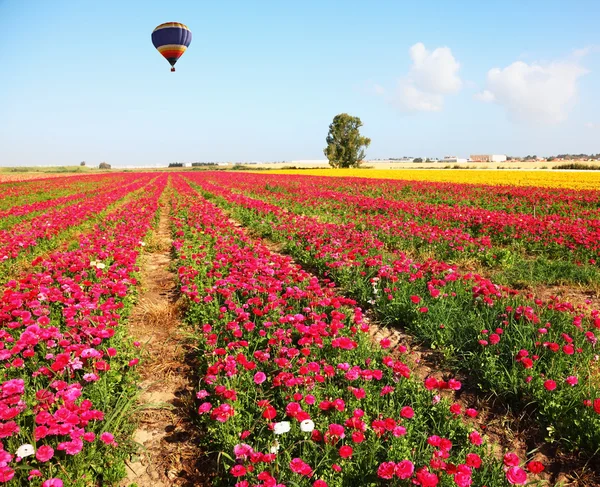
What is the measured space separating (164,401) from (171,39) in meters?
35.8

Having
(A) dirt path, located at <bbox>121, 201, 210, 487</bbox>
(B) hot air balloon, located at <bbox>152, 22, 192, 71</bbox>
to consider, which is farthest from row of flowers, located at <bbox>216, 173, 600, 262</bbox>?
(B) hot air balloon, located at <bbox>152, 22, 192, 71</bbox>

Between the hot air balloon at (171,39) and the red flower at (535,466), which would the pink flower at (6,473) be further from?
the hot air balloon at (171,39)

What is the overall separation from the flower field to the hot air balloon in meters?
29.8

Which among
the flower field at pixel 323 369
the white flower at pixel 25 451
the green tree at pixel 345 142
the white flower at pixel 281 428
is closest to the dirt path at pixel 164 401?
the flower field at pixel 323 369

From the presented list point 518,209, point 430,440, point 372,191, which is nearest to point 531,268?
point 430,440

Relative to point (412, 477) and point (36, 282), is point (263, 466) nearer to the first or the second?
point (412, 477)

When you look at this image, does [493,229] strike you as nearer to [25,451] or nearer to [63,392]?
[63,392]

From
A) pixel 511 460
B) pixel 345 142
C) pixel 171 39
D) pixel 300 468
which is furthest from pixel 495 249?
pixel 345 142

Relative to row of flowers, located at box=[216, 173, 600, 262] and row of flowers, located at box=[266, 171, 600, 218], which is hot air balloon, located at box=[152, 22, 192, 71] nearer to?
row of flowers, located at box=[266, 171, 600, 218]

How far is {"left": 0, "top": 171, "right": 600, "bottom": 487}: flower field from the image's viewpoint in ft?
8.75

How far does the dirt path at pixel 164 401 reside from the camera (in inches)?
120

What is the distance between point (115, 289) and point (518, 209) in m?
16.0

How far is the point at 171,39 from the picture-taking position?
32.2 m

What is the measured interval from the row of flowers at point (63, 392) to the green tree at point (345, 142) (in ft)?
265
